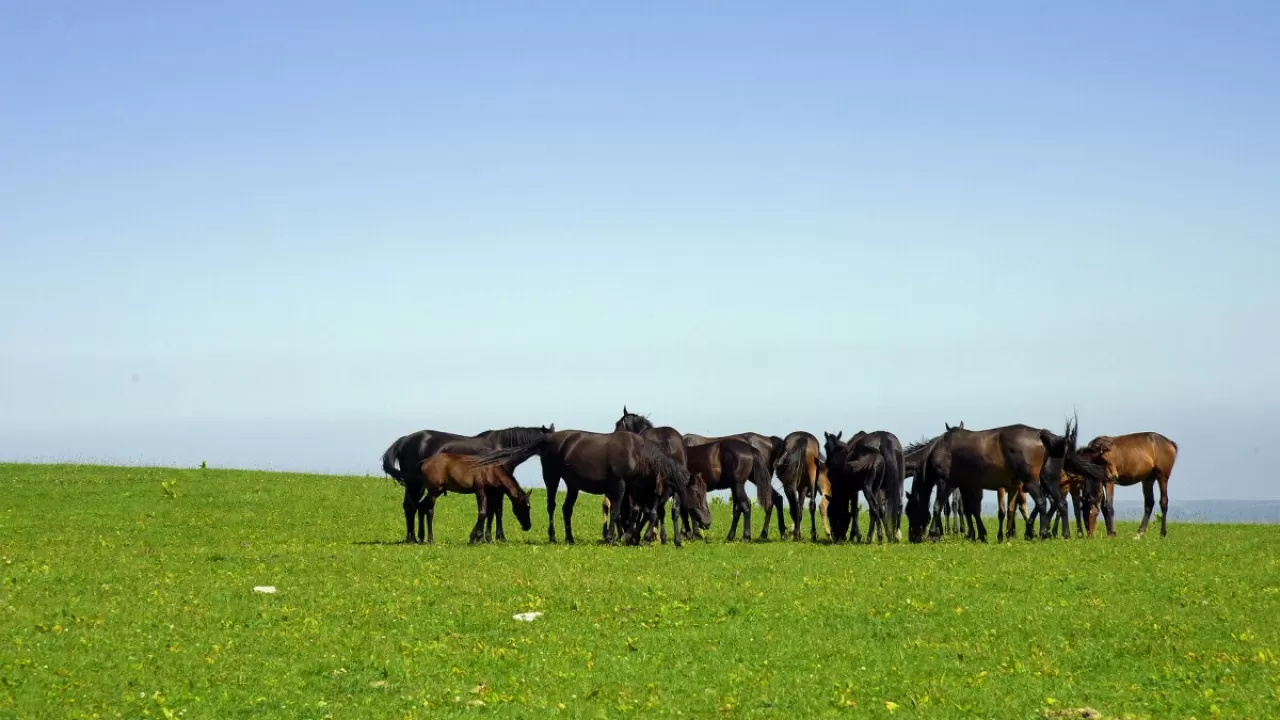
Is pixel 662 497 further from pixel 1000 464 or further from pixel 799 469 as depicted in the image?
pixel 1000 464

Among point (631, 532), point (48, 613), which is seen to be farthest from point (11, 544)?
point (631, 532)

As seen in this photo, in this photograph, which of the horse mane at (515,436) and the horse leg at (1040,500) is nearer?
the horse leg at (1040,500)

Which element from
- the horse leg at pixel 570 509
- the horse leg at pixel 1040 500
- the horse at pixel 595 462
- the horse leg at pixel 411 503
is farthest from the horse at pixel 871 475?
the horse leg at pixel 411 503

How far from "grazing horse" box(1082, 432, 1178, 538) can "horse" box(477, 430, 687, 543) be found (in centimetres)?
1079

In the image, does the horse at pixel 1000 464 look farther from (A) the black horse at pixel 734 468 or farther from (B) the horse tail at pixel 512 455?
(B) the horse tail at pixel 512 455

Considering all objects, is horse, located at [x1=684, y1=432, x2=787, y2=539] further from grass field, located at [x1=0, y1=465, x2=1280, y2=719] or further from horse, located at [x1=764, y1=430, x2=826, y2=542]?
grass field, located at [x1=0, y1=465, x2=1280, y2=719]

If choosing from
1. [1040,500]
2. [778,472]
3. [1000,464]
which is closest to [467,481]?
[778,472]

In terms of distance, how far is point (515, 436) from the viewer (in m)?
31.7

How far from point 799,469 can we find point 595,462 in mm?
5970

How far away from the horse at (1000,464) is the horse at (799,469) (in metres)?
2.87

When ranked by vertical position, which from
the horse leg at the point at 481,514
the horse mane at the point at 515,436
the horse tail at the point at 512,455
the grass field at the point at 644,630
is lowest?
the grass field at the point at 644,630

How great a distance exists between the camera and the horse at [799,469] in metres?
32.1

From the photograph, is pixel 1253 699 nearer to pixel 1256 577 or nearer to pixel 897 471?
pixel 1256 577

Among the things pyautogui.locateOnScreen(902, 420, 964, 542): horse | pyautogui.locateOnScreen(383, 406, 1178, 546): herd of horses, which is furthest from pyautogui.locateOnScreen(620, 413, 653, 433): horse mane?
pyautogui.locateOnScreen(902, 420, 964, 542): horse
